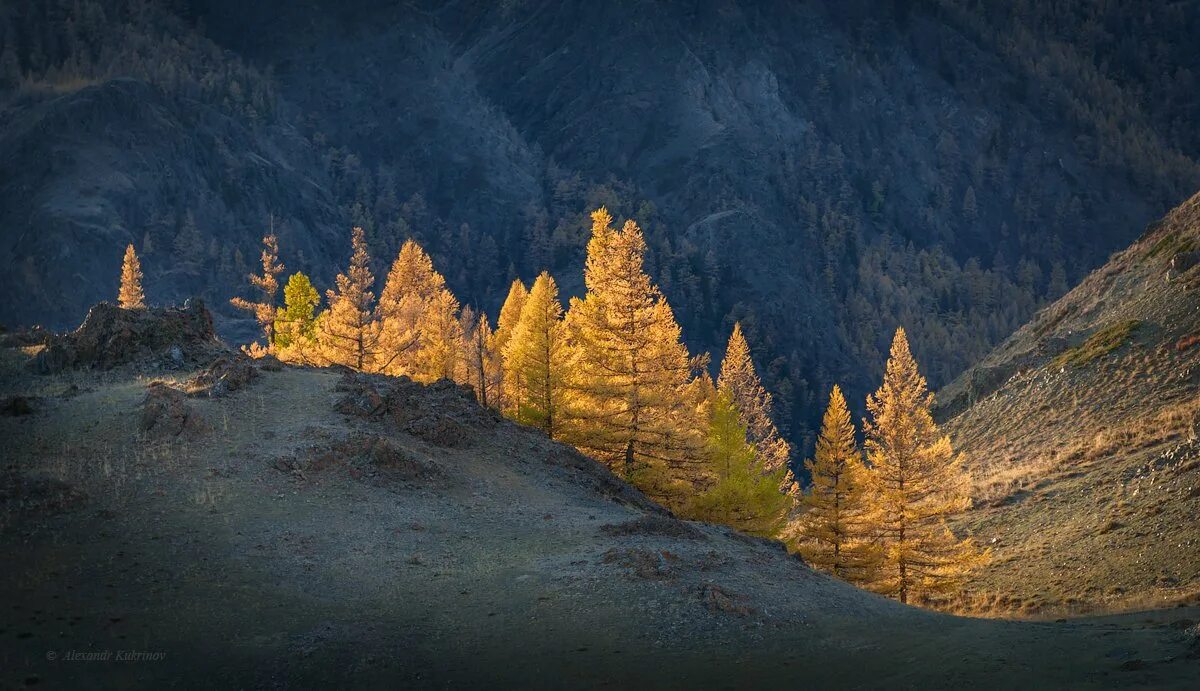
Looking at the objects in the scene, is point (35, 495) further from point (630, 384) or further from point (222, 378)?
point (630, 384)

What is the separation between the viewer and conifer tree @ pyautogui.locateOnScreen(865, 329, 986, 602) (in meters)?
33.8

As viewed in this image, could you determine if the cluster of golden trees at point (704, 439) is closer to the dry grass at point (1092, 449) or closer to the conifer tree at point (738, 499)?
the conifer tree at point (738, 499)

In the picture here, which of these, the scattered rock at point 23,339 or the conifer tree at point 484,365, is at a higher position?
the conifer tree at point 484,365

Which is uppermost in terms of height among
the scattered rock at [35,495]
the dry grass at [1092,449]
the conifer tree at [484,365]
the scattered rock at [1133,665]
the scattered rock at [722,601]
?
the conifer tree at [484,365]

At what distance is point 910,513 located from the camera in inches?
1345

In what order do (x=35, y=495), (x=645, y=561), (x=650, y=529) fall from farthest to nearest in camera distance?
(x=650, y=529), (x=645, y=561), (x=35, y=495)

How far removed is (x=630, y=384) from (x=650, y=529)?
14.6 m

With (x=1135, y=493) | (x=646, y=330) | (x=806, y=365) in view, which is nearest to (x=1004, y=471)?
(x=1135, y=493)

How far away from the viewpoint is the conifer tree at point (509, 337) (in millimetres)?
45031

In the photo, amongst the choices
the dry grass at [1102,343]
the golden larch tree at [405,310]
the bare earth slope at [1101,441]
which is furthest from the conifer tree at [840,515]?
the dry grass at [1102,343]

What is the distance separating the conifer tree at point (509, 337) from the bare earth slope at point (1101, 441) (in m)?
22.6

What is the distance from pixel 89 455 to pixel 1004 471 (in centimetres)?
4395

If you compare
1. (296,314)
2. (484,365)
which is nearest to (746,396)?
(484,365)

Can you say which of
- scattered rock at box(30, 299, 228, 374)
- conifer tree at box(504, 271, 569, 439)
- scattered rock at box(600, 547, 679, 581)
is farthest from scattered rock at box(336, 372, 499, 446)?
scattered rock at box(600, 547, 679, 581)
